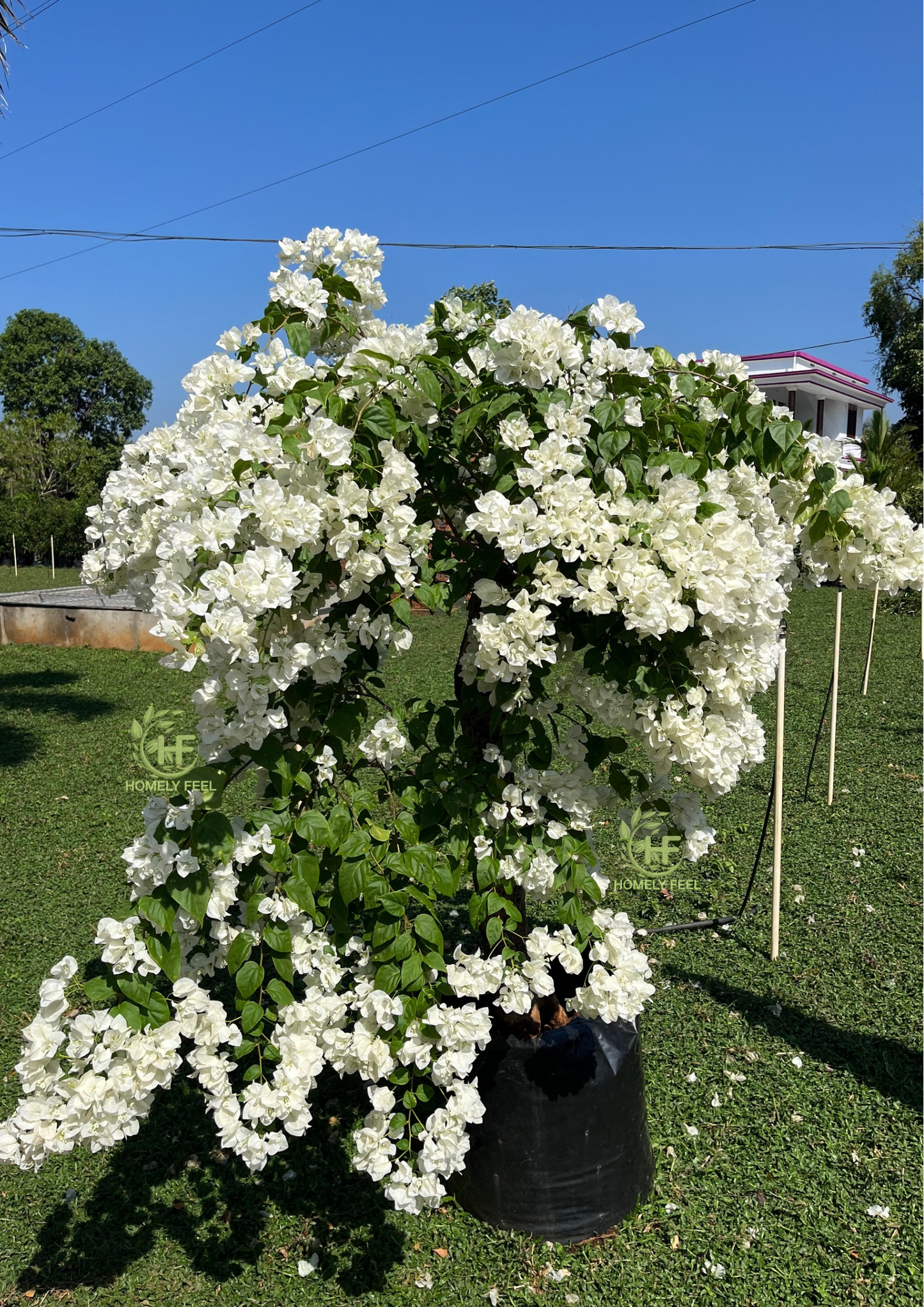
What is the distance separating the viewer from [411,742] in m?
2.11

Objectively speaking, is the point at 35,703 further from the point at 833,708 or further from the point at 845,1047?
the point at 845,1047

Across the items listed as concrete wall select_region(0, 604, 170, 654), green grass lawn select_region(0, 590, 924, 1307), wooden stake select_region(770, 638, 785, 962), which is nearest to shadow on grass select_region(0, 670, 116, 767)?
concrete wall select_region(0, 604, 170, 654)

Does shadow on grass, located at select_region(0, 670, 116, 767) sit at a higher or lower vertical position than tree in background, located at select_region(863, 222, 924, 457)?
lower

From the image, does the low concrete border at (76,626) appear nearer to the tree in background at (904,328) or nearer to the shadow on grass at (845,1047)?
the shadow on grass at (845,1047)

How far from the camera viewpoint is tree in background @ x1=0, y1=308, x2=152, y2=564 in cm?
2606

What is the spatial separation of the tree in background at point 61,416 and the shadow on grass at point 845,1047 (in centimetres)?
2449

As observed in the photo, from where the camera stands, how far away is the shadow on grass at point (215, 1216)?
2324 millimetres

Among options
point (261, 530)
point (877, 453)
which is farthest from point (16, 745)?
point (877, 453)

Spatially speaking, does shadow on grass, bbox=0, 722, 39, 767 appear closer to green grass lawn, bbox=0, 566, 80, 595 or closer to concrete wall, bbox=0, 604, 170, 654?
concrete wall, bbox=0, 604, 170, 654

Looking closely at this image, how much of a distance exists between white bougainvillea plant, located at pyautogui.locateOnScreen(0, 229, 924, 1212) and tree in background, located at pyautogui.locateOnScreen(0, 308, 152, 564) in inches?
988

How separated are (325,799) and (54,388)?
4109 cm

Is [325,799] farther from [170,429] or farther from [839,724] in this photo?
[839,724]

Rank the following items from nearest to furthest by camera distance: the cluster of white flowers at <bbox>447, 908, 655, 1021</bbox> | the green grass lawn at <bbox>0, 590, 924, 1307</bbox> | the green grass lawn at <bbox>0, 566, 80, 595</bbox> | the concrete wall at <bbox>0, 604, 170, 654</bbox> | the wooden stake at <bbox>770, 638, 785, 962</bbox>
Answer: the cluster of white flowers at <bbox>447, 908, 655, 1021</bbox>, the green grass lawn at <bbox>0, 590, 924, 1307</bbox>, the wooden stake at <bbox>770, 638, 785, 962</bbox>, the concrete wall at <bbox>0, 604, 170, 654</bbox>, the green grass lawn at <bbox>0, 566, 80, 595</bbox>

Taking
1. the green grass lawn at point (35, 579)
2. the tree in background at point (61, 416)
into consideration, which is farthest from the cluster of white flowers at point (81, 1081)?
the tree in background at point (61, 416)
